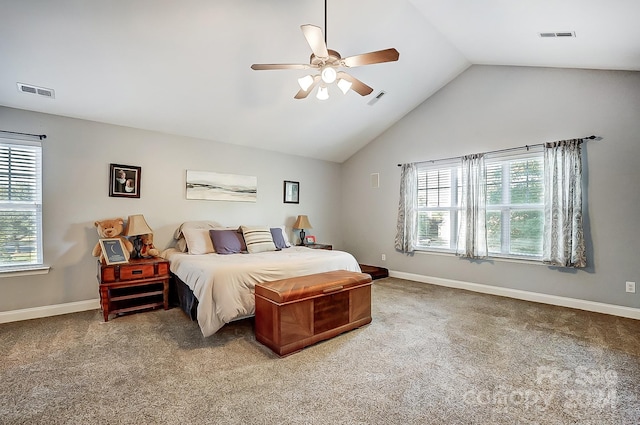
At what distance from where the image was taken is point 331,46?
3.54 meters

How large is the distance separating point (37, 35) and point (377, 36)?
335 centimetres

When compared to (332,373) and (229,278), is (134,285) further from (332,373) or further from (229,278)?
(332,373)

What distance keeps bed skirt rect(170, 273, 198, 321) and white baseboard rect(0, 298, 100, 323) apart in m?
0.90

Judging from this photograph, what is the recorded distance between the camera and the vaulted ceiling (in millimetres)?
2582

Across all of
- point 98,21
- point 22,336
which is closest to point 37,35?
point 98,21

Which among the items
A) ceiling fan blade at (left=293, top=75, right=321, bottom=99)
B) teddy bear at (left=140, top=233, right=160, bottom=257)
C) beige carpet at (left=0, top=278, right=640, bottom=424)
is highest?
ceiling fan blade at (left=293, top=75, right=321, bottom=99)

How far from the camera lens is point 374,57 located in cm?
241

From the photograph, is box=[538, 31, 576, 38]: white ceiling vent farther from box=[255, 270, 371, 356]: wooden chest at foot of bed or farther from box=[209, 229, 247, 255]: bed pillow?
box=[209, 229, 247, 255]: bed pillow

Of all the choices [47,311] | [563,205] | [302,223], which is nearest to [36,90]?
[47,311]

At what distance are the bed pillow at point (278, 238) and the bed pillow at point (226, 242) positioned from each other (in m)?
0.54

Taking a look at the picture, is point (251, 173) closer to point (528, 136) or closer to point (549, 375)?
point (528, 136)

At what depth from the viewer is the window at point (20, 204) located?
130 inches

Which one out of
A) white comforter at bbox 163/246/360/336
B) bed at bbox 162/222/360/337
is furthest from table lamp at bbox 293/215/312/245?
white comforter at bbox 163/246/360/336

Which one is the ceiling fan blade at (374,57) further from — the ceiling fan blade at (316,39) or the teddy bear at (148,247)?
the teddy bear at (148,247)
